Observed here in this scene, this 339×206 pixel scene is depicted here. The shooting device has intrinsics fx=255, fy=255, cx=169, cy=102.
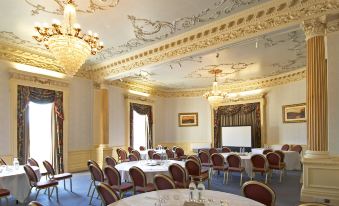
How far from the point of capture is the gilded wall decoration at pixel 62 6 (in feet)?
15.5

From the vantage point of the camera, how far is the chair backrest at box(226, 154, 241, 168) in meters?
6.97

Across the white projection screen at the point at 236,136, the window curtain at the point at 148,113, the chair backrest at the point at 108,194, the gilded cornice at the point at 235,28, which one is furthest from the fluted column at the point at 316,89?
the window curtain at the point at 148,113

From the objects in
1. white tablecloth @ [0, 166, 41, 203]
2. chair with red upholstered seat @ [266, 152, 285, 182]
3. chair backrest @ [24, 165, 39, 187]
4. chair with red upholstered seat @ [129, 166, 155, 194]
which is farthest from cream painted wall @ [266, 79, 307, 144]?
white tablecloth @ [0, 166, 41, 203]

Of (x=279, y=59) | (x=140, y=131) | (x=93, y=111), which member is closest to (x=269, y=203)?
(x=279, y=59)

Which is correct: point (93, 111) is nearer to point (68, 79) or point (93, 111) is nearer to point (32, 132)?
point (68, 79)

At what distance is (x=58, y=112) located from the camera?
8234mm

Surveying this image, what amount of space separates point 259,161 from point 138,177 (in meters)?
3.75

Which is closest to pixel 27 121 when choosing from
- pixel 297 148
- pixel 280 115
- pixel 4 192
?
pixel 4 192

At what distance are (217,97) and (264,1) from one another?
496 centimetres

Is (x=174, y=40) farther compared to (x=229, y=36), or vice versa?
(x=174, y=40)

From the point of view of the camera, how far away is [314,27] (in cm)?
476

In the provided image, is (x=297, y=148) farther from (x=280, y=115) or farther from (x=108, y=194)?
(x=108, y=194)

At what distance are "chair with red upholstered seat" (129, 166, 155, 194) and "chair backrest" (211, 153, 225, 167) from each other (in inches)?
123

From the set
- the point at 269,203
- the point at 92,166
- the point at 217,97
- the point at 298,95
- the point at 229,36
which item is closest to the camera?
the point at 269,203
